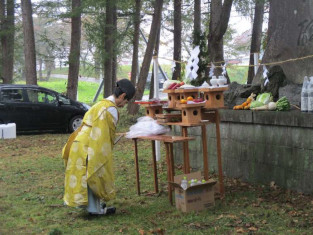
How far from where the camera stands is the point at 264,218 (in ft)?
17.7

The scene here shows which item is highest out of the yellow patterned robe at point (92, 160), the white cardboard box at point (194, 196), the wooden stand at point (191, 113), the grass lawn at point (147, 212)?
the wooden stand at point (191, 113)

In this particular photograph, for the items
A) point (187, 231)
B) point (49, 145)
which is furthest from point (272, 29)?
point (49, 145)

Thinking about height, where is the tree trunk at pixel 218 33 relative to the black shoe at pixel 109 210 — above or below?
above

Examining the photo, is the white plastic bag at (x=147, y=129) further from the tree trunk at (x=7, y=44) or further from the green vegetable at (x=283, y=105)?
the tree trunk at (x=7, y=44)

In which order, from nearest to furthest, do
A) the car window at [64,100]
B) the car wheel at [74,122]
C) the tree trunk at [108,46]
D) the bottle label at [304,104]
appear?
the bottle label at [304,104]
the car wheel at [74,122]
the car window at [64,100]
the tree trunk at [108,46]

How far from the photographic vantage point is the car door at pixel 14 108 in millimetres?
14844

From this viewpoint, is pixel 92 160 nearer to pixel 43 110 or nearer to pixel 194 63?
pixel 194 63

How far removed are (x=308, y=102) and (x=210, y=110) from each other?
1.27 metres

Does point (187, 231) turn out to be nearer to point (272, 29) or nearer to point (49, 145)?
point (272, 29)

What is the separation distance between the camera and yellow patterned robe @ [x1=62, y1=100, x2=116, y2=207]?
5.67 metres

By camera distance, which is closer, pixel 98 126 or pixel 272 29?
pixel 98 126

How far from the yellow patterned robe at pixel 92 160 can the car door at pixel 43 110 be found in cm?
971

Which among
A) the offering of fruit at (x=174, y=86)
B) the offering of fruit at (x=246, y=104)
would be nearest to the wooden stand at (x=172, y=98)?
the offering of fruit at (x=174, y=86)

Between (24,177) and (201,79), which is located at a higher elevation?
(201,79)
